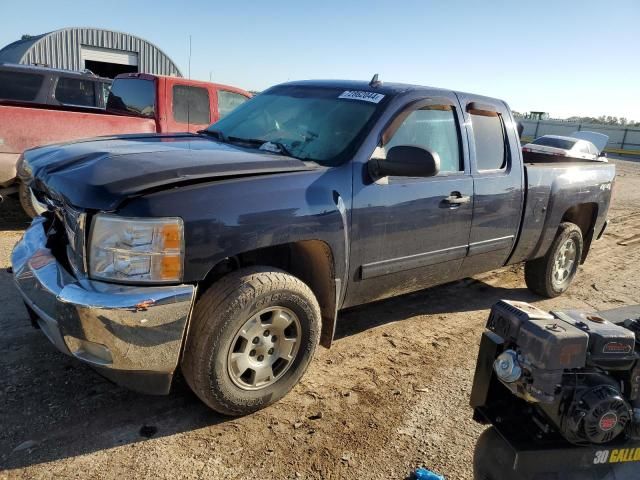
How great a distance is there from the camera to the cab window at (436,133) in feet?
11.5

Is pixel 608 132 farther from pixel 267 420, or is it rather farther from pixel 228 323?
pixel 228 323

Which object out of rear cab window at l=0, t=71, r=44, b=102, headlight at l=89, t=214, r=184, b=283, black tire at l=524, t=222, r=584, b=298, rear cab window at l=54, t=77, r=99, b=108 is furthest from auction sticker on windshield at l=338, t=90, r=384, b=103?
rear cab window at l=0, t=71, r=44, b=102

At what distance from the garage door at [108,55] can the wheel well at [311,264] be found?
74.4 ft

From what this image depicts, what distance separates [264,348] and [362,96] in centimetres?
186

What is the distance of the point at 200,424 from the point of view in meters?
2.79

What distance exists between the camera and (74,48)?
22.0 metres

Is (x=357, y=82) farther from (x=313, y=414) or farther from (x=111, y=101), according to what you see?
(x=111, y=101)

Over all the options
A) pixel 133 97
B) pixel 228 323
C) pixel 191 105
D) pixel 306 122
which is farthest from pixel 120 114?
pixel 228 323

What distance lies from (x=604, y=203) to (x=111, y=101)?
683 centimetres

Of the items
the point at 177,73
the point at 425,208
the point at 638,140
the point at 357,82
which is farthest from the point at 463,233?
the point at 638,140

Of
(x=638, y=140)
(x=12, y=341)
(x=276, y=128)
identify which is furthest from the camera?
(x=638, y=140)

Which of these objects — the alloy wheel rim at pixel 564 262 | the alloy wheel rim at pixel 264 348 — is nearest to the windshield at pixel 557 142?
the alloy wheel rim at pixel 564 262

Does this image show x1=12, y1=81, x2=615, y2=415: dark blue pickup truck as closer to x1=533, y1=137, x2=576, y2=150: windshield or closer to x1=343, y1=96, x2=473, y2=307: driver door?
x1=343, y1=96, x2=473, y2=307: driver door

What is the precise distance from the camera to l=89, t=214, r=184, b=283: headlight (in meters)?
2.36
